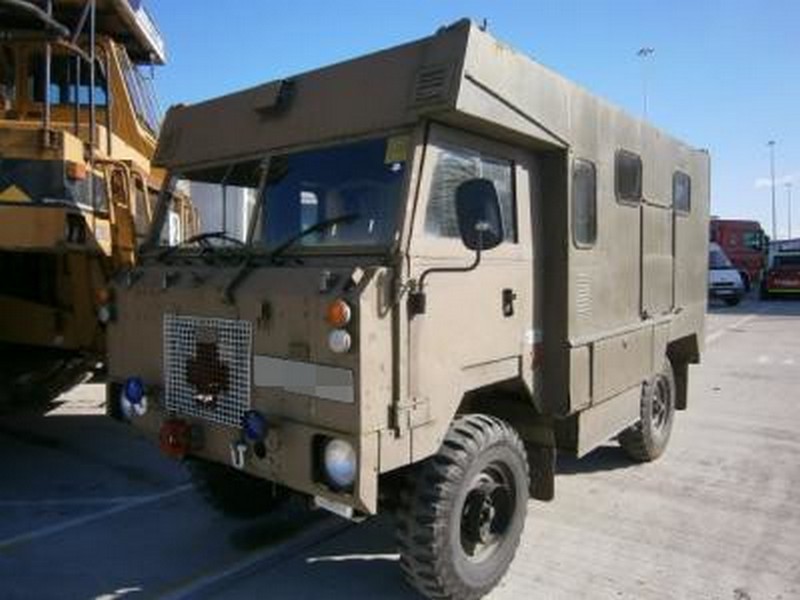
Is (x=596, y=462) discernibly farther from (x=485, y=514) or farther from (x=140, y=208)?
(x=140, y=208)

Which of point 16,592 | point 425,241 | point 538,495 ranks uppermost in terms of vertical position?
point 425,241

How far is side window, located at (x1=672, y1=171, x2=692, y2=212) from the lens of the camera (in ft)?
24.8

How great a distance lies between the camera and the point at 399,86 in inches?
175

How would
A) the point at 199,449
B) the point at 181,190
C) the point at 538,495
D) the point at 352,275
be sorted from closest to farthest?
the point at 352,275
the point at 199,449
the point at 538,495
the point at 181,190

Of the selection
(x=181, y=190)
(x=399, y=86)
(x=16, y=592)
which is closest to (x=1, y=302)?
(x=181, y=190)

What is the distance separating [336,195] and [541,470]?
2.13m

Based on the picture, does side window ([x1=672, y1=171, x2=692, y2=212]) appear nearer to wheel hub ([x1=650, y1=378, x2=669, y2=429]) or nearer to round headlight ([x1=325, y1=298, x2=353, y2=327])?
wheel hub ([x1=650, y1=378, x2=669, y2=429])

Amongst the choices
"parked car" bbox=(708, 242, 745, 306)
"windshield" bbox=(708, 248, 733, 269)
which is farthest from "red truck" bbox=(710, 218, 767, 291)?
"parked car" bbox=(708, 242, 745, 306)

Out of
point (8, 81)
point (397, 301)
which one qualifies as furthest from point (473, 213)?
point (8, 81)

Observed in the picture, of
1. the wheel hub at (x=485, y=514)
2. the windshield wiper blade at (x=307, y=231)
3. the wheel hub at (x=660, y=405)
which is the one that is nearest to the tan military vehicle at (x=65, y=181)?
the windshield wiper blade at (x=307, y=231)

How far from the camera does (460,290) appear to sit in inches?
176

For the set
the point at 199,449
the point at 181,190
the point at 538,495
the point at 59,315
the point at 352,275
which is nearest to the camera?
the point at 352,275

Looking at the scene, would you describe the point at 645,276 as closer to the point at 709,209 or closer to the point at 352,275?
the point at 709,209

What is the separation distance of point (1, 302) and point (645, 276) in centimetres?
493
